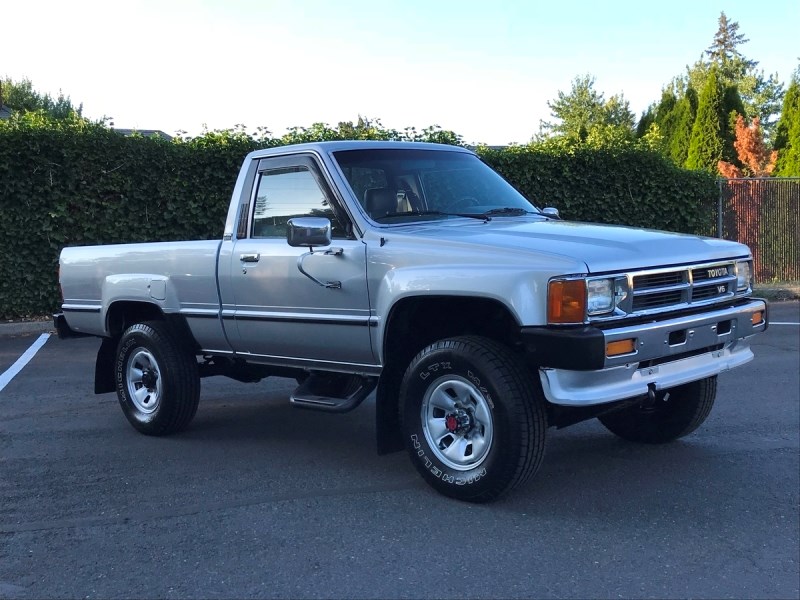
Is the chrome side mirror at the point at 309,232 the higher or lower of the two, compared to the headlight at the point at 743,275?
higher

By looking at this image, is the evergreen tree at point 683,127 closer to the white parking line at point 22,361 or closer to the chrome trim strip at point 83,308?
the white parking line at point 22,361

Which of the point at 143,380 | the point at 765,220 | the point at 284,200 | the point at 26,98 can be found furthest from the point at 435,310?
the point at 26,98

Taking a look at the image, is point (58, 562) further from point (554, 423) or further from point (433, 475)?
point (554, 423)

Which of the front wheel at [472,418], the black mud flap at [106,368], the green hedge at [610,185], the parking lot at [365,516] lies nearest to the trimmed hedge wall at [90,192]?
the green hedge at [610,185]

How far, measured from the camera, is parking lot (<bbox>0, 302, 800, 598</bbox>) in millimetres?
3771

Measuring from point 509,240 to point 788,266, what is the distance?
14682 millimetres

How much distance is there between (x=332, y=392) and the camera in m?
5.62

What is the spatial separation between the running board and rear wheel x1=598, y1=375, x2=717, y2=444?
170 centimetres

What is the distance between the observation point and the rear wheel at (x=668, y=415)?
557 centimetres

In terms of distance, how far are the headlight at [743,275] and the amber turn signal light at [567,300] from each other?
145 centimetres

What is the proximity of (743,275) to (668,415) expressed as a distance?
1088mm

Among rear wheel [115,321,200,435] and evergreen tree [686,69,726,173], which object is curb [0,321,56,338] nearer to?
rear wheel [115,321,200,435]

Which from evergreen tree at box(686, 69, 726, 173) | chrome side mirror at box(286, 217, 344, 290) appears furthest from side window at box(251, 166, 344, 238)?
evergreen tree at box(686, 69, 726, 173)

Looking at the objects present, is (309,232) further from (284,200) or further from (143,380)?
(143,380)
